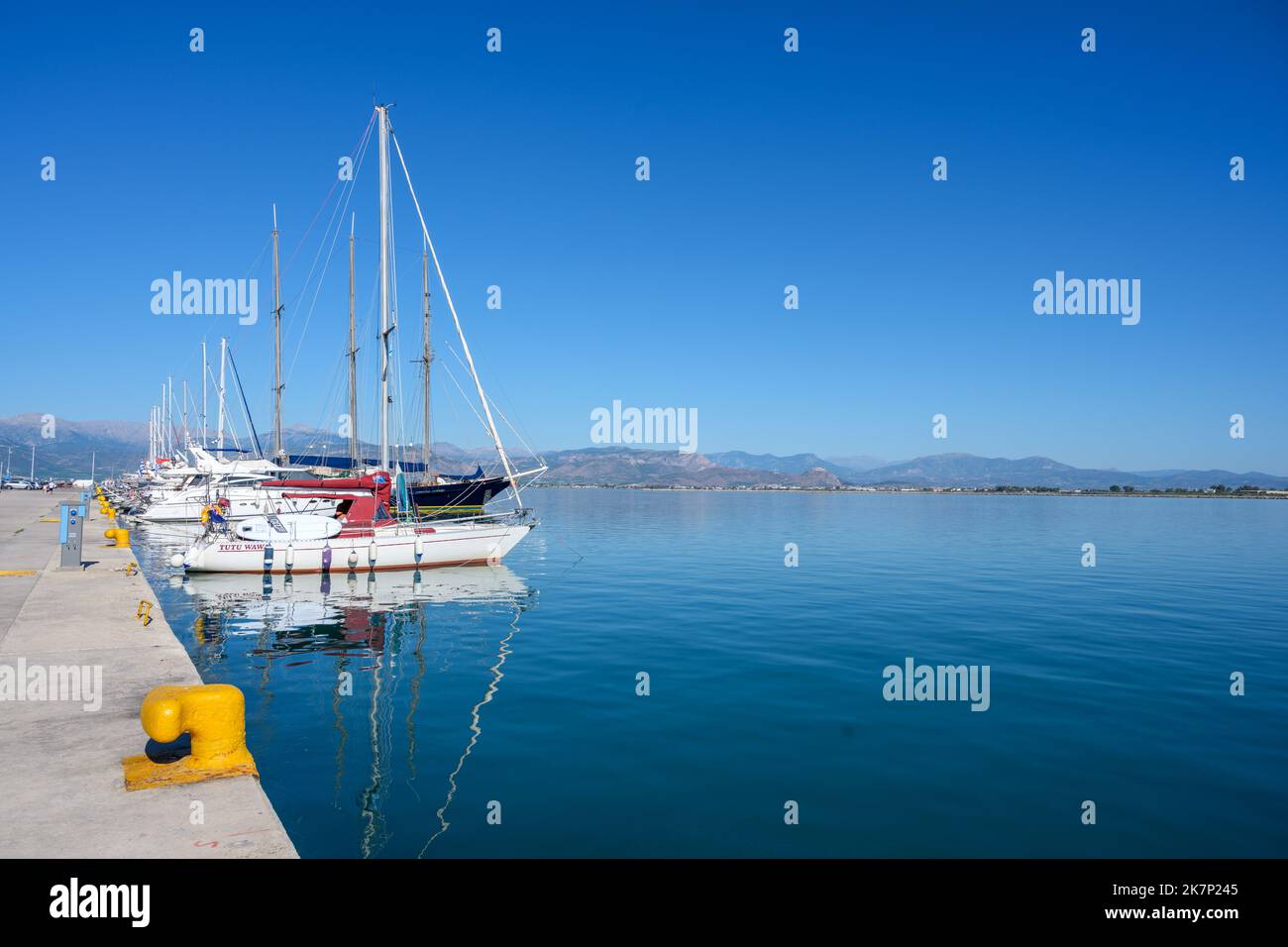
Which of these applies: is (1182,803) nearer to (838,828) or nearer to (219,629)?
(838,828)

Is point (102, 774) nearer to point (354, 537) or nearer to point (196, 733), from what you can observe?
point (196, 733)

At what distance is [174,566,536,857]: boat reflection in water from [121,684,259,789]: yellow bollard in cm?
110

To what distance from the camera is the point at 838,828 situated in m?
9.43

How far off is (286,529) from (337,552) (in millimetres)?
2289

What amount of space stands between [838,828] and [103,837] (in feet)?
25.4

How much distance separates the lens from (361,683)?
1595 cm

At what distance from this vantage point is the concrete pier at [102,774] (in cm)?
689

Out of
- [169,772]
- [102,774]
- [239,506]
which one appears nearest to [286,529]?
[239,506]

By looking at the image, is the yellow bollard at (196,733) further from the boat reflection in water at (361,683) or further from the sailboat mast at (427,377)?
the sailboat mast at (427,377)

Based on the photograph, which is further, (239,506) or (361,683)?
(239,506)

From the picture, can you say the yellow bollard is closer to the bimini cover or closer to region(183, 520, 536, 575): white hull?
region(183, 520, 536, 575): white hull
